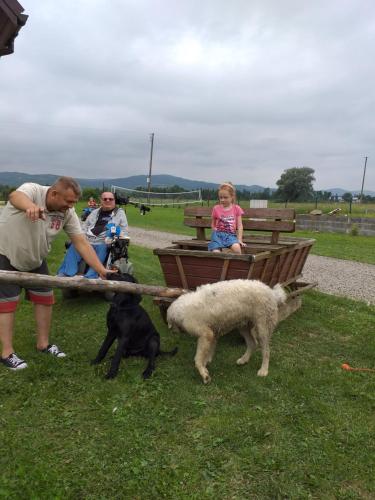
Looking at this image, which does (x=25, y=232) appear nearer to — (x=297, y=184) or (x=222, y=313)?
(x=222, y=313)

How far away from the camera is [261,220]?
7.49 meters

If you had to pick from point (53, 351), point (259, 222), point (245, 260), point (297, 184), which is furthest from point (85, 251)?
point (297, 184)

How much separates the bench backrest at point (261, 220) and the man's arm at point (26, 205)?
4189 millimetres

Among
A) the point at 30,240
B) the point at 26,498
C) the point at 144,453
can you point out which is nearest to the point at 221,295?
the point at 144,453

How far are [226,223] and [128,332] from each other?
2.75 metres

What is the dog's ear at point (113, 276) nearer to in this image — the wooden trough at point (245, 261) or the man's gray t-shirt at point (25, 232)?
the man's gray t-shirt at point (25, 232)

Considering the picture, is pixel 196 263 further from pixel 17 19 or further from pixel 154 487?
pixel 17 19

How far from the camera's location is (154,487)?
279 centimetres

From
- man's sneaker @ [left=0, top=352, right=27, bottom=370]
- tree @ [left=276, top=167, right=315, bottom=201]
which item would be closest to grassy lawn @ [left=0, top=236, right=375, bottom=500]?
man's sneaker @ [left=0, top=352, right=27, bottom=370]

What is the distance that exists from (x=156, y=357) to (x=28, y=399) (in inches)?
59.9

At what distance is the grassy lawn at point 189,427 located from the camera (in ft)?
9.30

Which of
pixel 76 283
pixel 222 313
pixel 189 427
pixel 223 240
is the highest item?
pixel 223 240

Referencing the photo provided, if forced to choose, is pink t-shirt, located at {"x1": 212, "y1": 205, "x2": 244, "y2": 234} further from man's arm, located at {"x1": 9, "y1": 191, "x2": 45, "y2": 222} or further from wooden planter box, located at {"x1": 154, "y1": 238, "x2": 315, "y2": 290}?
man's arm, located at {"x1": 9, "y1": 191, "x2": 45, "y2": 222}

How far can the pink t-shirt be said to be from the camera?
6.50m
